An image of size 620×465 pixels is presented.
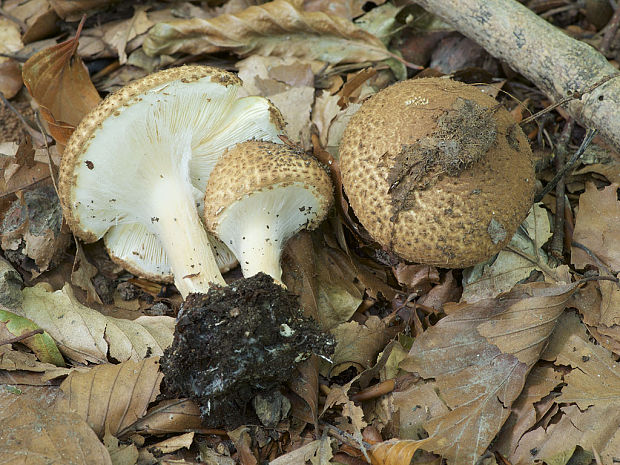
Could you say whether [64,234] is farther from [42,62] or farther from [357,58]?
[357,58]

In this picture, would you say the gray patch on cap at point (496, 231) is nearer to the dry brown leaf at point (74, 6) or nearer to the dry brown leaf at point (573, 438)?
the dry brown leaf at point (573, 438)

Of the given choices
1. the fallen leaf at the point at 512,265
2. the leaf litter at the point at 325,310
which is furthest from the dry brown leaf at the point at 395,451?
the fallen leaf at the point at 512,265

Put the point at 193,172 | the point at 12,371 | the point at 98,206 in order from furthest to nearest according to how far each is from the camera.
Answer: the point at 193,172 → the point at 98,206 → the point at 12,371

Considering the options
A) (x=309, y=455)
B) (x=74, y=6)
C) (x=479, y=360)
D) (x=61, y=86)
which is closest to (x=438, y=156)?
(x=479, y=360)

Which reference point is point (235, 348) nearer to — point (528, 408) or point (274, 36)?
point (528, 408)

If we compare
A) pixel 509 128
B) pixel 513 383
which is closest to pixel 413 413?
pixel 513 383

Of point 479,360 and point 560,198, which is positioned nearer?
point 479,360
